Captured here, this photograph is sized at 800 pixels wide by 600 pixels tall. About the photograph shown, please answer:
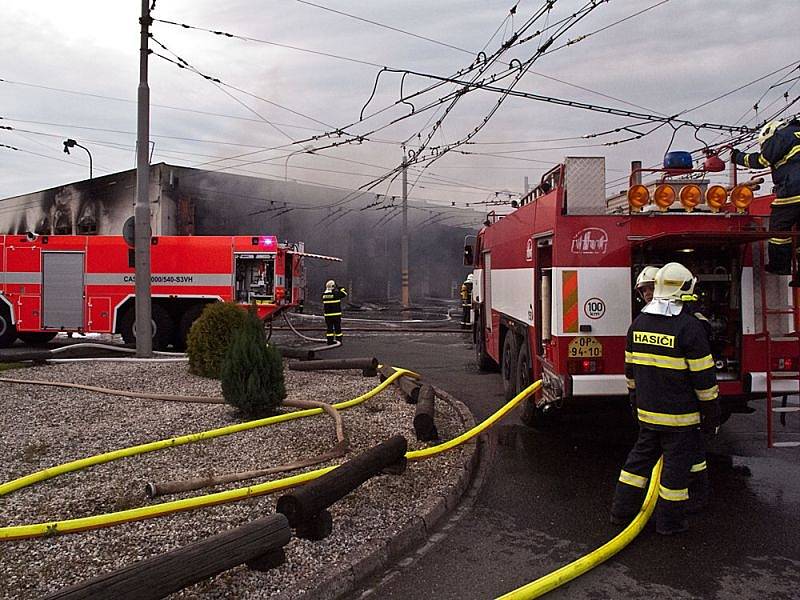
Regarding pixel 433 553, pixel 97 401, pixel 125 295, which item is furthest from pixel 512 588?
pixel 125 295

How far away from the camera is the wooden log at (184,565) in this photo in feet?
8.41

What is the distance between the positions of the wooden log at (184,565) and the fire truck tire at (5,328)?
13.9 meters

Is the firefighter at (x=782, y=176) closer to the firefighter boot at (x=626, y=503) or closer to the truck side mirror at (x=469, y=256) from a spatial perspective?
the firefighter boot at (x=626, y=503)

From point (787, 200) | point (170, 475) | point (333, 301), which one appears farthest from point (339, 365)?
point (787, 200)

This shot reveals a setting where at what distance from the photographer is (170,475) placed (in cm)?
508

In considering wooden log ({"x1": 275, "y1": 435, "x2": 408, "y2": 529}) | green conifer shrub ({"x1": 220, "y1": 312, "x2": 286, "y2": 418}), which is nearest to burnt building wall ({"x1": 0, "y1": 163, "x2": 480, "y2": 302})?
green conifer shrub ({"x1": 220, "y1": 312, "x2": 286, "y2": 418})

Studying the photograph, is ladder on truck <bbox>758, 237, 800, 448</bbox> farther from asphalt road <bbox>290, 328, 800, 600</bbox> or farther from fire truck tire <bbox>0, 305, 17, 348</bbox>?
fire truck tire <bbox>0, 305, 17, 348</bbox>

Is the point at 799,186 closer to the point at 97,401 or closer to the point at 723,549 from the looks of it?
the point at 723,549

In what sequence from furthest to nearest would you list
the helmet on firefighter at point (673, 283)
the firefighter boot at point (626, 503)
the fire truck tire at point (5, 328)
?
the fire truck tire at point (5, 328) → the firefighter boot at point (626, 503) → the helmet on firefighter at point (673, 283)

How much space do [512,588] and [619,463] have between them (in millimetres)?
2830

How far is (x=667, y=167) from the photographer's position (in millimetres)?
6156

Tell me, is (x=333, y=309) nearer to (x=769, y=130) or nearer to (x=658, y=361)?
(x=769, y=130)

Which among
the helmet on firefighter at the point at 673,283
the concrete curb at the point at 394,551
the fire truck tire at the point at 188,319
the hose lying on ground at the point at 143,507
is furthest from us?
the fire truck tire at the point at 188,319

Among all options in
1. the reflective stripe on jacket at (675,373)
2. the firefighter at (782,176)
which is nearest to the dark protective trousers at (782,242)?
the firefighter at (782,176)
